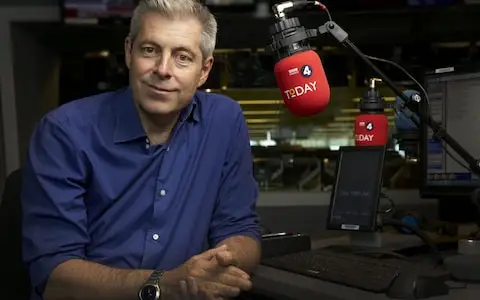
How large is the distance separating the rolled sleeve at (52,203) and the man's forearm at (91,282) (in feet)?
0.08

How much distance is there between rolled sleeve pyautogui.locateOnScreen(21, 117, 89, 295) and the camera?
140cm

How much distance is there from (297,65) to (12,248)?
2.67 ft

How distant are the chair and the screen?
1.68 metres

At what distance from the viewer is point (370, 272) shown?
4.73 feet

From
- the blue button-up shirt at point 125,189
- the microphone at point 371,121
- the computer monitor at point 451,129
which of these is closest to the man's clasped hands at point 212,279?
the blue button-up shirt at point 125,189

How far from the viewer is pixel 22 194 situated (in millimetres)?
1483

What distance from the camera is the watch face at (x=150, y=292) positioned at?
4.20ft

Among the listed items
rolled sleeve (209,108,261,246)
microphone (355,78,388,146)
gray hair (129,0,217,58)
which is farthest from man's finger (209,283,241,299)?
microphone (355,78,388,146)

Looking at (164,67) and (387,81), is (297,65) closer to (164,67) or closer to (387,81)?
(387,81)

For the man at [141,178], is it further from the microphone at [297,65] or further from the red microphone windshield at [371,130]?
the red microphone windshield at [371,130]

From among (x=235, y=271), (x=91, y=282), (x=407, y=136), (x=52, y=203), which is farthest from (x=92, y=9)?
(x=235, y=271)

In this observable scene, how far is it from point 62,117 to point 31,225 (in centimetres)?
23

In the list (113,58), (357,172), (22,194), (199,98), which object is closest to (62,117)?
(22,194)

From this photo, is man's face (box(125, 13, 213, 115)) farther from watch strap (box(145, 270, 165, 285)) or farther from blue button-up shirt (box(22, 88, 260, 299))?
watch strap (box(145, 270, 165, 285))
